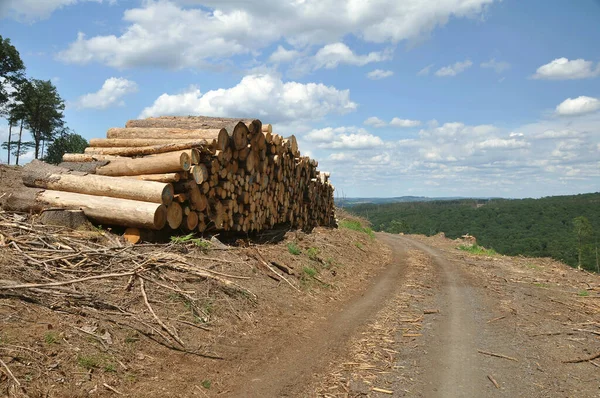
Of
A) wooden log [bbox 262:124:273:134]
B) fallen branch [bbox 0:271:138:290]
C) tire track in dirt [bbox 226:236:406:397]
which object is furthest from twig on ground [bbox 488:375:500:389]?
wooden log [bbox 262:124:273:134]

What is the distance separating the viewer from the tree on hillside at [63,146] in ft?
123

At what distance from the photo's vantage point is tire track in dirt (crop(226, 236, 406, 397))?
5.18 meters

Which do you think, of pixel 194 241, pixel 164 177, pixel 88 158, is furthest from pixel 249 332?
pixel 88 158

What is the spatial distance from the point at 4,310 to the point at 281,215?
10216mm

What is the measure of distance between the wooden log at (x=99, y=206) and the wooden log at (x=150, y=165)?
3.24 ft

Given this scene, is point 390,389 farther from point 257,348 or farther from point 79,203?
point 79,203

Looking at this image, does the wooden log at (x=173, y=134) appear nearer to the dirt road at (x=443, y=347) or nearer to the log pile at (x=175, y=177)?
the log pile at (x=175, y=177)

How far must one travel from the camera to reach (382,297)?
Answer: 1029 cm

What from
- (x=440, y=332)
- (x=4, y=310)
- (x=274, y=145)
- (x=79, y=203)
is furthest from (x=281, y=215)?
(x=4, y=310)

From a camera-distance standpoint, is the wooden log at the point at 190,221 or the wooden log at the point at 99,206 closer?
the wooden log at the point at 99,206

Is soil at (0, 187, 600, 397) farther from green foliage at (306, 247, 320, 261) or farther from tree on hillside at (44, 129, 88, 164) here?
tree on hillside at (44, 129, 88, 164)

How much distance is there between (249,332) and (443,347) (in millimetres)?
3026

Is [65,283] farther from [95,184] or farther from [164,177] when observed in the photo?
[95,184]

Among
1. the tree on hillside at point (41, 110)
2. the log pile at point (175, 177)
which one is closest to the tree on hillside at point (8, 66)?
the tree on hillside at point (41, 110)
